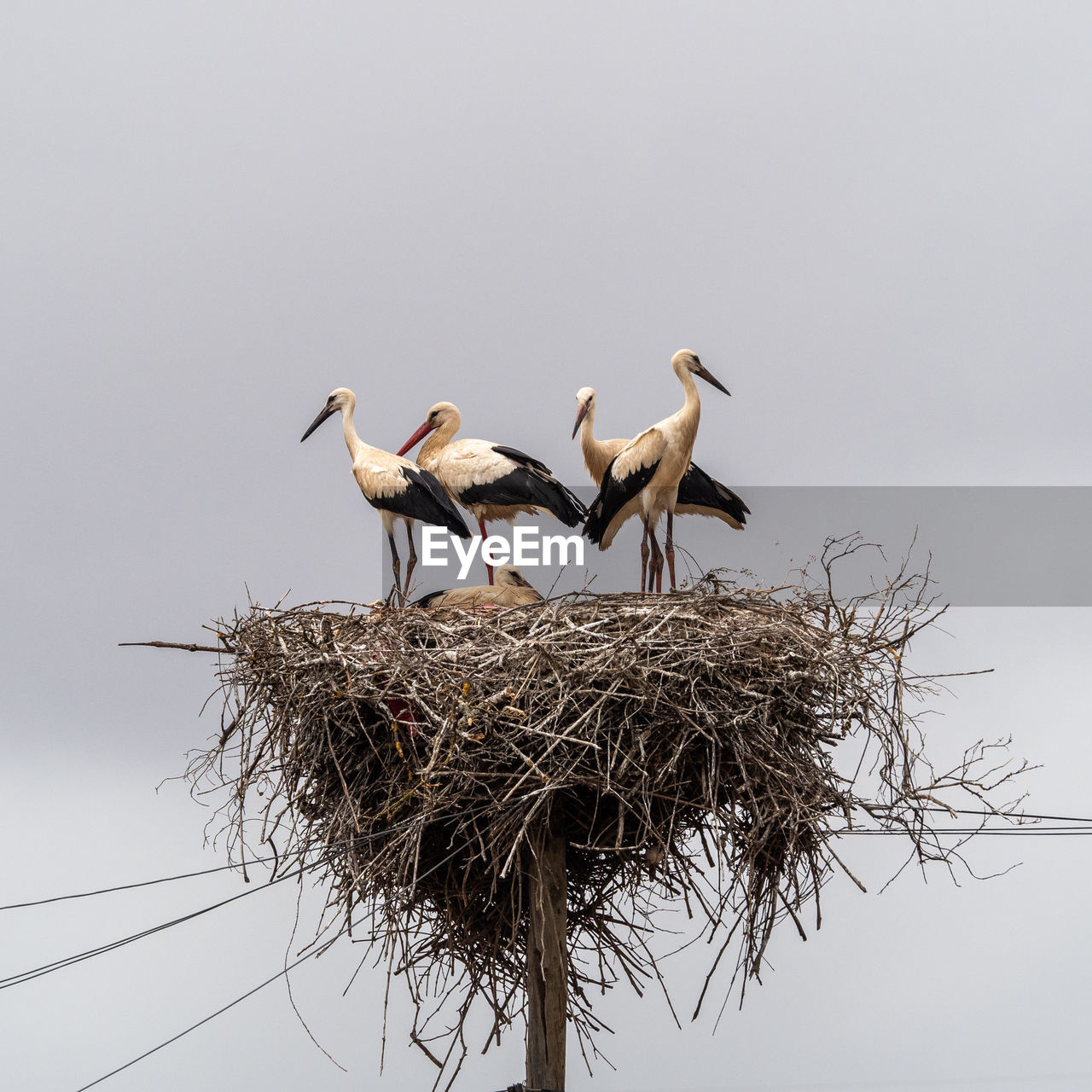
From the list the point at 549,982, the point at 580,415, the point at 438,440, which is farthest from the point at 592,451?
the point at 549,982

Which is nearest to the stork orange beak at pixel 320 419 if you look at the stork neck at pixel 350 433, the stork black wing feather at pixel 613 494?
the stork neck at pixel 350 433

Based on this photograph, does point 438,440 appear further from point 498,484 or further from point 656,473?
point 656,473

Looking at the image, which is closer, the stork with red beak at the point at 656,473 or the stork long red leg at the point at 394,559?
the stork with red beak at the point at 656,473

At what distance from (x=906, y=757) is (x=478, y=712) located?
1.41 meters

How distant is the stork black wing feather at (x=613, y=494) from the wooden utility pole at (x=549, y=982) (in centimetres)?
129

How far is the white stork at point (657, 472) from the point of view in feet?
17.6

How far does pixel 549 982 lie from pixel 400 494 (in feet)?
6.50

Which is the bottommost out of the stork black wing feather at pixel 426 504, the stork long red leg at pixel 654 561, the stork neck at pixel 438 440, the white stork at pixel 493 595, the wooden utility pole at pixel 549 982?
the wooden utility pole at pixel 549 982

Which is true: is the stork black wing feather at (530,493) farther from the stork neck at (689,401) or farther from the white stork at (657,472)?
the stork neck at (689,401)

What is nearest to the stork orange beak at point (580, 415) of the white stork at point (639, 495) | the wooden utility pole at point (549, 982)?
the white stork at point (639, 495)

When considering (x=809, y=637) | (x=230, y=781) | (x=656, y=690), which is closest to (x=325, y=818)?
(x=230, y=781)

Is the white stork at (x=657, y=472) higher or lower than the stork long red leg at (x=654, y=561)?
higher

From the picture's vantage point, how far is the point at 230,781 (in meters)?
A: 5.03

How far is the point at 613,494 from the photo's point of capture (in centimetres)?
543
